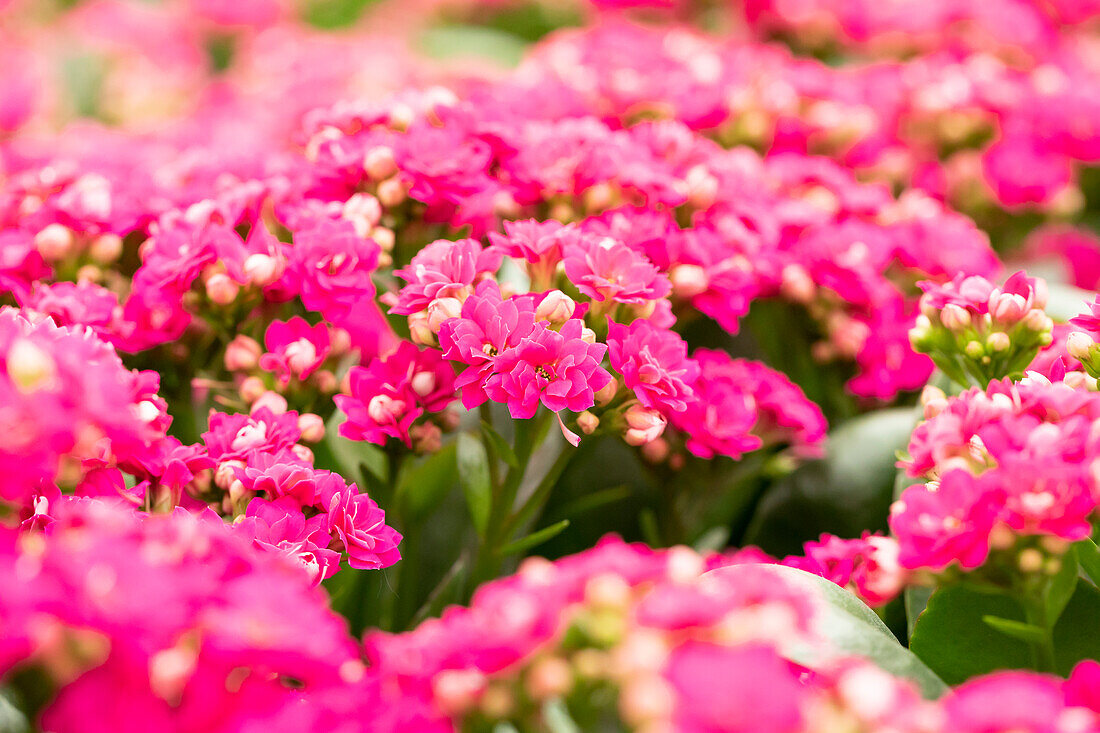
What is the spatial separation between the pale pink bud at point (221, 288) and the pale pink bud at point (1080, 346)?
520 millimetres

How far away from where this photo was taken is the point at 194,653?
0.40 meters

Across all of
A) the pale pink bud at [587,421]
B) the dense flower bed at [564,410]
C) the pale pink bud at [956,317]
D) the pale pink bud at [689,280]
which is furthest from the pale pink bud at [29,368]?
the pale pink bud at [956,317]

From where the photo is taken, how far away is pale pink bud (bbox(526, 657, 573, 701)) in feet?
1.33

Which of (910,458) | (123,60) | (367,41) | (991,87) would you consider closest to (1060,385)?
(910,458)

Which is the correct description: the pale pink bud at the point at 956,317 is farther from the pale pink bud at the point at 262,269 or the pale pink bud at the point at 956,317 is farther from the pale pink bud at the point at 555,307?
the pale pink bud at the point at 262,269

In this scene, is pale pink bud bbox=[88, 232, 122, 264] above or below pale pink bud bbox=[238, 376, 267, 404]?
above

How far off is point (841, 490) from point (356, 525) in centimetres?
41

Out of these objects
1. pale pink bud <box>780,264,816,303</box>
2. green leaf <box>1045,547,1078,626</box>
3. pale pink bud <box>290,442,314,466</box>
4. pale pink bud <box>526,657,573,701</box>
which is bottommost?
pale pink bud <box>290,442,314,466</box>

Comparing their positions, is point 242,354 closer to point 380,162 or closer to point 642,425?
point 380,162

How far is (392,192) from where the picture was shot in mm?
739

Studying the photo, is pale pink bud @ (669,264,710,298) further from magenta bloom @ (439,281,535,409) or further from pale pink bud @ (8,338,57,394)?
pale pink bud @ (8,338,57,394)

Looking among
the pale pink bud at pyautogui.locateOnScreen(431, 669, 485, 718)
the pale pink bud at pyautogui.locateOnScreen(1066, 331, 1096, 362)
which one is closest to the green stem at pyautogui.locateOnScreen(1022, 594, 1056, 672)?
the pale pink bud at pyautogui.locateOnScreen(1066, 331, 1096, 362)

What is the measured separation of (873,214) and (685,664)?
0.66 m

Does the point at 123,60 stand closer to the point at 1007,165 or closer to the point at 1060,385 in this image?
the point at 1007,165
